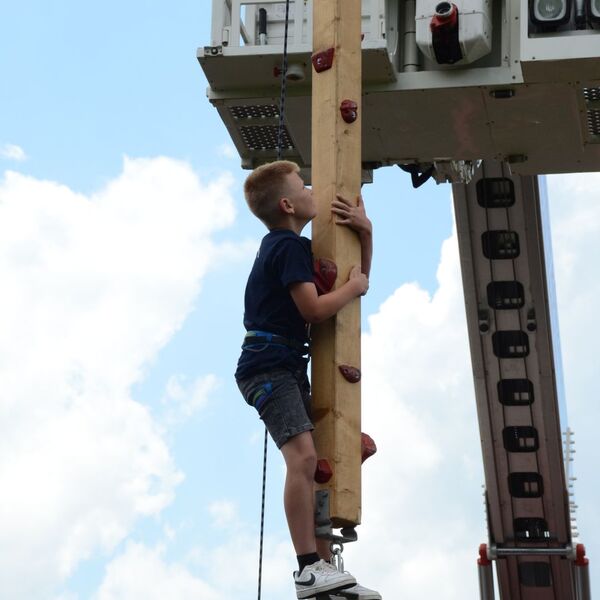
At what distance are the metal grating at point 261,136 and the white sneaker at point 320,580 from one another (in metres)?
8.06

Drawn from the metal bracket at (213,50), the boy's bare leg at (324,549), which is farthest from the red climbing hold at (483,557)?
the boy's bare leg at (324,549)

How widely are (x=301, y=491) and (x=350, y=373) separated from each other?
2.11ft

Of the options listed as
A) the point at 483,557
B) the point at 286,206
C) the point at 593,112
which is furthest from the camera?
the point at 483,557

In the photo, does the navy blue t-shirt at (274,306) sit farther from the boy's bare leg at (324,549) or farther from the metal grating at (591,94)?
the metal grating at (591,94)

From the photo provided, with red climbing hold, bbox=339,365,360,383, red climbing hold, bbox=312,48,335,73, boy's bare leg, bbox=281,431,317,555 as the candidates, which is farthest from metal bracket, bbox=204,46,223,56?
boy's bare leg, bbox=281,431,317,555

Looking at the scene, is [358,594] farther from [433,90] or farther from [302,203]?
[433,90]

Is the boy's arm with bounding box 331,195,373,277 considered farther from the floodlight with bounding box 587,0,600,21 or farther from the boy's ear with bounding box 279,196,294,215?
the floodlight with bounding box 587,0,600,21

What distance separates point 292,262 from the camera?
289 inches

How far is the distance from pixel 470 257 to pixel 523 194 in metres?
1.01

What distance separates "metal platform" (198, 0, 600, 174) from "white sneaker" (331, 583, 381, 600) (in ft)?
23.1

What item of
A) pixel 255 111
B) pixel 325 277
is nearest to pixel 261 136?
pixel 255 111

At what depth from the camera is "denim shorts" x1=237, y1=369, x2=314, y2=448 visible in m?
7.29

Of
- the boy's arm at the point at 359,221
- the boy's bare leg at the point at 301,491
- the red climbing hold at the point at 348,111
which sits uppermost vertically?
the red climbing hold at the point at 348,111

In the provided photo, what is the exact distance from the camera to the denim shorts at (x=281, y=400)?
7.29 meters
